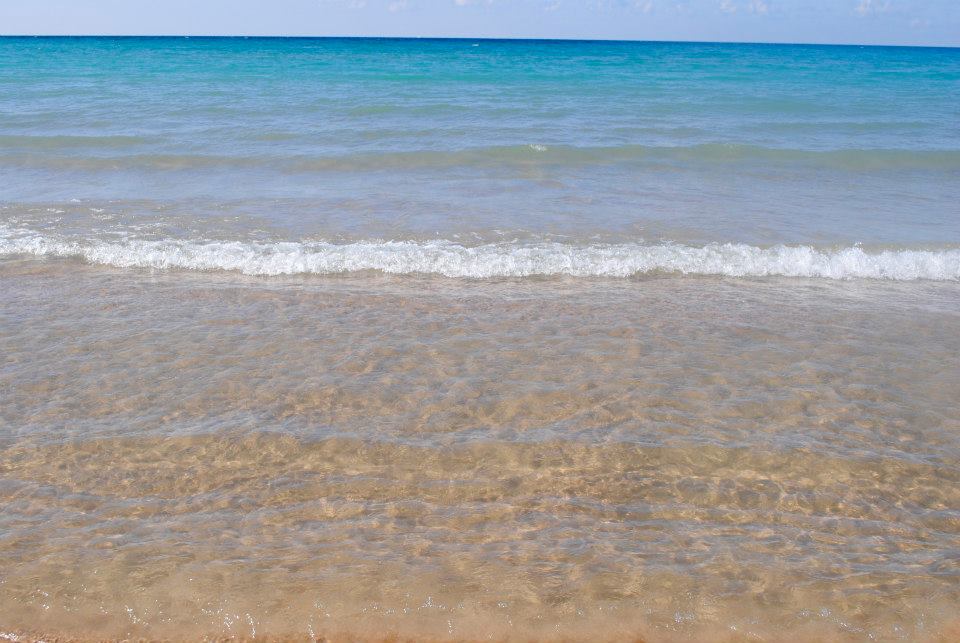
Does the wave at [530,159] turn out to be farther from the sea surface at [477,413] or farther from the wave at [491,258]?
the wave at [491,258]

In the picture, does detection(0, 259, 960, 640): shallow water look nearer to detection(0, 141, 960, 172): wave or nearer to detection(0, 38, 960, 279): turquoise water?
detection(0, 38, 960, 279): turquoise water

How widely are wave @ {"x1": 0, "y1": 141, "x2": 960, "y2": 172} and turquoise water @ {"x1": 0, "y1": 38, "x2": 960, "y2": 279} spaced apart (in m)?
0.08

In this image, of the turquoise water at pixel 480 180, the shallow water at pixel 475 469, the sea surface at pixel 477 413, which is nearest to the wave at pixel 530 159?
the turquoise water at pixel 480 180

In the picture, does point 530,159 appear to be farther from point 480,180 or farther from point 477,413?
point 477,413

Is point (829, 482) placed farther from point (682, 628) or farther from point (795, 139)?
point (795, 139)

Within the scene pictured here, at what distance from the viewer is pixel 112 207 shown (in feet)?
35.7

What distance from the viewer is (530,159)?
15.1 metres

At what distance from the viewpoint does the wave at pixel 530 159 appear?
1448cm

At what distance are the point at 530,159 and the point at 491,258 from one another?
23.8 ft

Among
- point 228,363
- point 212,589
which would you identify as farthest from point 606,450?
point 228,363

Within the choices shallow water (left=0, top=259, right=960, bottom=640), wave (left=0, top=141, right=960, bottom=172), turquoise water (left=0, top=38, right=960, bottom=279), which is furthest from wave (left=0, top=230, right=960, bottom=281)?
wave (left=0, top=141, right=960, bottom=172)

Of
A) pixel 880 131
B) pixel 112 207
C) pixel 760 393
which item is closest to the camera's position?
pixel 760 393

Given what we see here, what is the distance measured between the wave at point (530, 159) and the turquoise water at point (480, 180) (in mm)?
80

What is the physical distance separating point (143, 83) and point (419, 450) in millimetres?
29920
